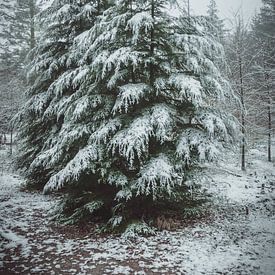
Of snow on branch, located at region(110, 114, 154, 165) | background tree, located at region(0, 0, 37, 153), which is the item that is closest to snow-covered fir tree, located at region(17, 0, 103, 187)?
snow on branch, located at region(110, 114, 154, 165)

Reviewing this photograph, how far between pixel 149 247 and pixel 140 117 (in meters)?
3.57

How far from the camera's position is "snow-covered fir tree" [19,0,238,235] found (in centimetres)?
753

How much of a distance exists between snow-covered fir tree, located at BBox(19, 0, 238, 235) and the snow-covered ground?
824mm

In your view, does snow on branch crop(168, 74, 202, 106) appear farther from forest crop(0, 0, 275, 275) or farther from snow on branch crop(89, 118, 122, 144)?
snow on branch crop(89, 118, 122, 144)

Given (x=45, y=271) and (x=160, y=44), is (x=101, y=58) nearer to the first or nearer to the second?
(x=160, y=44)

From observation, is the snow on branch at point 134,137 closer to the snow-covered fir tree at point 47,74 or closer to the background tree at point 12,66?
the snow-covered fir tree at point 47,74

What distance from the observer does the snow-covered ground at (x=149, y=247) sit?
600 cm

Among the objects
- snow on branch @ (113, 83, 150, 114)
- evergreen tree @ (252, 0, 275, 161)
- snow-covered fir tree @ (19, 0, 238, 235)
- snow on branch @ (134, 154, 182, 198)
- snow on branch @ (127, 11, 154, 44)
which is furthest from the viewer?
evergreen tree @ (252, 0, 275, 161)

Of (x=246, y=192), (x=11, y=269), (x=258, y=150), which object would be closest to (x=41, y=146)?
(x=11, y=269)

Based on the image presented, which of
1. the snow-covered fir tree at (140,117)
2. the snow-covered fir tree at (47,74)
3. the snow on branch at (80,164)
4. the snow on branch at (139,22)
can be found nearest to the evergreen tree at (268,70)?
the snow-covered fir tree at (140,117)

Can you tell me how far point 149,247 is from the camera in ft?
23.1

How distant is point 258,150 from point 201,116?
2037 cm

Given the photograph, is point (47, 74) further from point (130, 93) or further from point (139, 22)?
point (130, 93)

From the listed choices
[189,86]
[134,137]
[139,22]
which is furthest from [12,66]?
[189,86]
